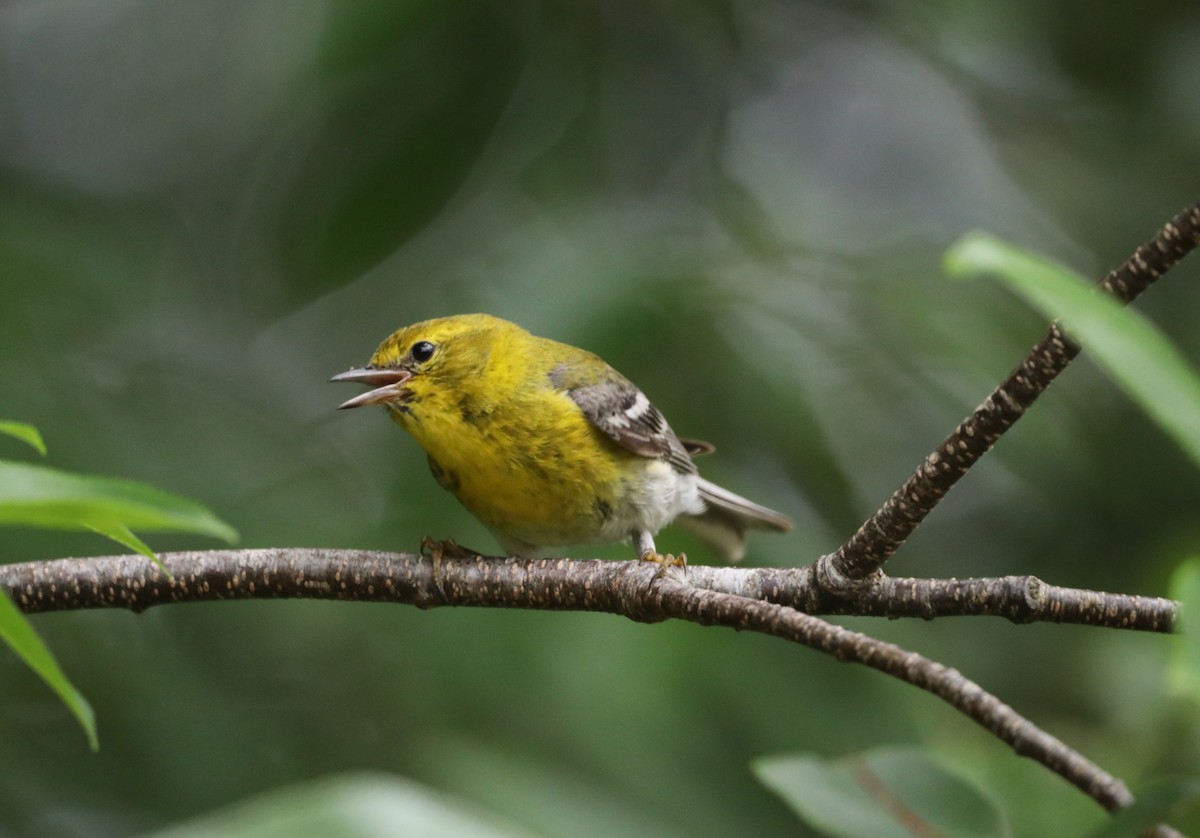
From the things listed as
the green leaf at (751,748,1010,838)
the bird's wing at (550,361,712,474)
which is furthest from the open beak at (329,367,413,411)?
the green leaf at (751,748,1010,838)

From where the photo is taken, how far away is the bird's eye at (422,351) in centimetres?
476

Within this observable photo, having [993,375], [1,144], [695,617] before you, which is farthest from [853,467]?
[1,144]

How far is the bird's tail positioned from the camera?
4.86 m

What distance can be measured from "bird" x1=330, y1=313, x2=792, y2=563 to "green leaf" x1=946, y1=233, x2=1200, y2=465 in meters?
3.25

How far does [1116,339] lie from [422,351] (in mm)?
3775

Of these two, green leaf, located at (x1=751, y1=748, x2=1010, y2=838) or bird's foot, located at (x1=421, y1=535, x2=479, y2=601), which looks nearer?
green leaf, located at (x1=751, y1=748, x2=1010, y2=838)

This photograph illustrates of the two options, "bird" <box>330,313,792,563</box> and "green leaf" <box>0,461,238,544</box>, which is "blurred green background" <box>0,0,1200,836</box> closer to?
"bird" <box>330,313,792,563</box>

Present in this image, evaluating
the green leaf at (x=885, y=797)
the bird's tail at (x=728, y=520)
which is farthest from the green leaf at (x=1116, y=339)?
the bird's tail at (x=728, y=520)

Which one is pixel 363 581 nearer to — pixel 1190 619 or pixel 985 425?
pixel 985 425

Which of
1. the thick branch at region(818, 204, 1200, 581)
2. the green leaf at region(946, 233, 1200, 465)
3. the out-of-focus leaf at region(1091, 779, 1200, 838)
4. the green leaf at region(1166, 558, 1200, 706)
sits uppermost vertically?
the thick branch at region(818, 204, 1200, 581)

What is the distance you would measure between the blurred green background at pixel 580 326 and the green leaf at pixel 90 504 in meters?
2.56

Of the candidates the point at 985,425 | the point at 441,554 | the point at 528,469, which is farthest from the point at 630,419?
the point at 985,425

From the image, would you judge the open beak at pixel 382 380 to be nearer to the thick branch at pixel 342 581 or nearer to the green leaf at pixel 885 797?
the thick branch at pixel 342 581

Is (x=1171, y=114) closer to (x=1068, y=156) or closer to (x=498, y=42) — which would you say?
(x=1068, y=156)
